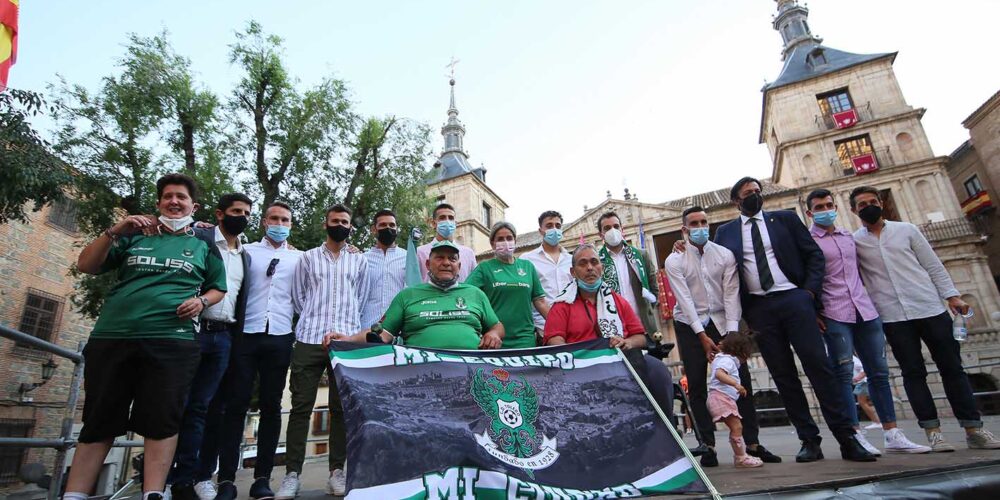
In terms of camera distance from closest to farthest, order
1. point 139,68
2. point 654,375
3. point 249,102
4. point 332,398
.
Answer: point 654,375, point 332,398, point 139,68, point 249,102

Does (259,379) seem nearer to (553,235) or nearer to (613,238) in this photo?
(553,235)

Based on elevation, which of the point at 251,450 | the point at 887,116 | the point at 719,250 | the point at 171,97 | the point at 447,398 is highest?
the point at 887,116

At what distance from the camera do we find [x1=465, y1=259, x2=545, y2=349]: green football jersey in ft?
12.8

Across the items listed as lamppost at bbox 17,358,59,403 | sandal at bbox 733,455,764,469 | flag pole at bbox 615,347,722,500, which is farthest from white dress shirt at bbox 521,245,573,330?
lamppost at bbox 17,358,59,403

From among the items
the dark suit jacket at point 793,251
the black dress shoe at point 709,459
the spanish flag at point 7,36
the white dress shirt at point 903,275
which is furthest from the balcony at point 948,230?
the spanish flag at point 7,36

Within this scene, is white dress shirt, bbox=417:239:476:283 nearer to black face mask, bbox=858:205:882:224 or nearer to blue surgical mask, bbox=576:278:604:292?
blue surgical mask, bbox=576:278:604:292

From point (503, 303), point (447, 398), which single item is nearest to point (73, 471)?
point (447, 398)

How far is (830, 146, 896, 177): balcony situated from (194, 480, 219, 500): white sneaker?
93.3 feet

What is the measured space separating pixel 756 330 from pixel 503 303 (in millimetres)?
2001

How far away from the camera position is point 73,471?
7.99 feet

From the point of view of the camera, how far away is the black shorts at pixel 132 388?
255 centimetres

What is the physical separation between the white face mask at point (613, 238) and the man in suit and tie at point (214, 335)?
3.15 metres

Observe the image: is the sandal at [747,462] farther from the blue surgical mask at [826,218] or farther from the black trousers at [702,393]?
the blue surgical mask at [826,218]

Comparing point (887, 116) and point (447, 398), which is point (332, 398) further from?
point (887, 116)
